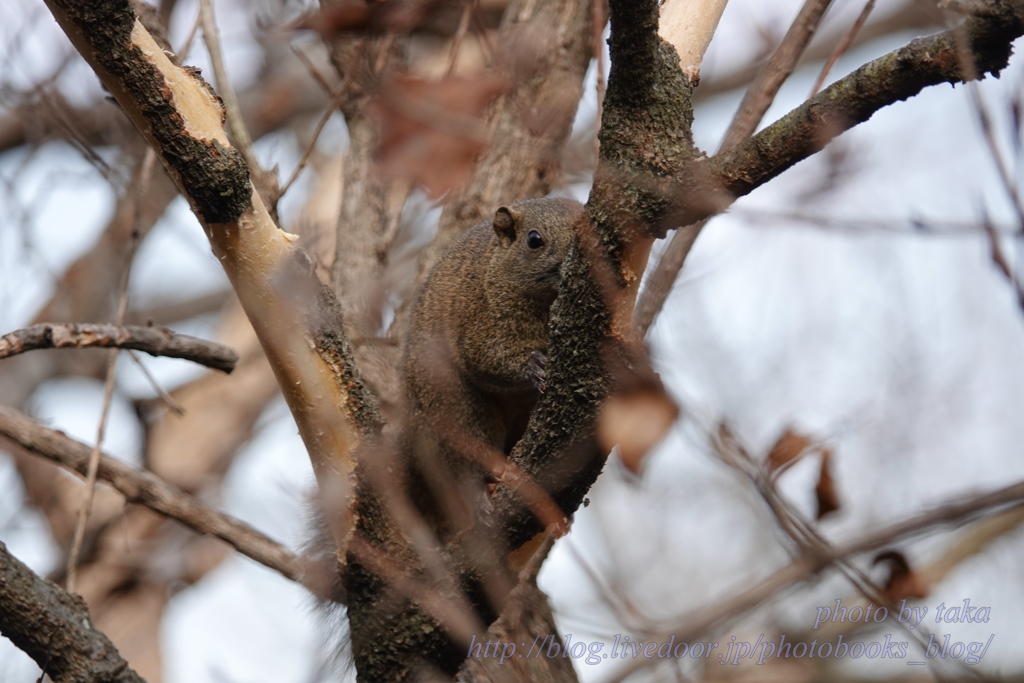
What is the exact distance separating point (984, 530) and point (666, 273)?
406cm

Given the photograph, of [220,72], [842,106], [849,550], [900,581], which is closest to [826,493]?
[900,581]

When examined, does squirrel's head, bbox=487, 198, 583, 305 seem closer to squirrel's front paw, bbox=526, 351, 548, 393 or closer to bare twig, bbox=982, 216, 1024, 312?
squirrel's front paw, bbox=526, 351, 548, 393

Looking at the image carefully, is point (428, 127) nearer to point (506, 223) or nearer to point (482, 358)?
point (506, 223)

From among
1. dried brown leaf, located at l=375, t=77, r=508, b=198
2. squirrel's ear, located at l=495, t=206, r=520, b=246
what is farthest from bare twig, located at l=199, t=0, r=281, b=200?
squirrel's ear, located at l=495, t=206, r=520, b=246

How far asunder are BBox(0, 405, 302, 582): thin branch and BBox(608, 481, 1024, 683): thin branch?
12.7 ft

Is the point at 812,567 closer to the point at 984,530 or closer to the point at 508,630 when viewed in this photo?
the point at 508,630

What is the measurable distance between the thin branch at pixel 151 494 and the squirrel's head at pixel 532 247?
1.81 m

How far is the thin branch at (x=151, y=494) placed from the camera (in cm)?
497

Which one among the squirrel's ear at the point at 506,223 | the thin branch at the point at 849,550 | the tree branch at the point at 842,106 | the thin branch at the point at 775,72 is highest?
the thin branch at the point at 775,72

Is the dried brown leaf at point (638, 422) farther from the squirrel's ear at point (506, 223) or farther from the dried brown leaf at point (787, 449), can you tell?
the squirrel's ear at point (506, 223)

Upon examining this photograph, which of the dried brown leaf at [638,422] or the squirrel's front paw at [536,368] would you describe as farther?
the squirrel's front paw at [536,368]

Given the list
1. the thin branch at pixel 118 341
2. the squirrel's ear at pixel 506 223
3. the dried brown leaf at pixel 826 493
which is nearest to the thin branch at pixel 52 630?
the thin branch at pixel 118 341

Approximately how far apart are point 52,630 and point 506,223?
110 inches

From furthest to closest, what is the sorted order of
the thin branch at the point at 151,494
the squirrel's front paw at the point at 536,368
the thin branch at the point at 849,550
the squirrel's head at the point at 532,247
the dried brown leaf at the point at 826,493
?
1. the squirrel's head at the point at 532,247
2. the thin branch at the point at 151,494
3. the squirrel's front paw at the point at 536,368
4. the dried brown leaf at the point at 826,493
5. the thin branch at the point at 849,550
